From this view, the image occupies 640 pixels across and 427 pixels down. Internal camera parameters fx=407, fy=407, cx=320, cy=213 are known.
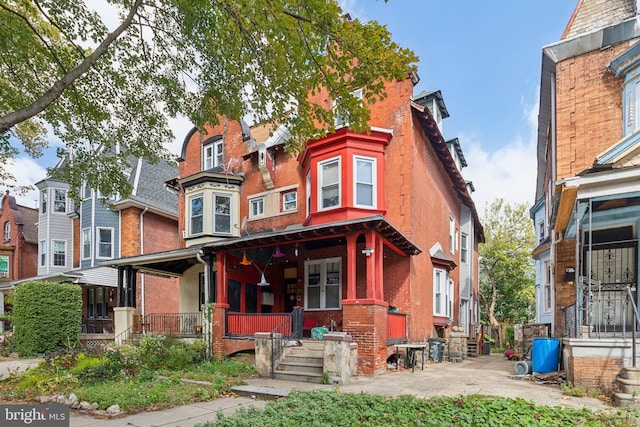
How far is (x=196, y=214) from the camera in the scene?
18188 millimetres

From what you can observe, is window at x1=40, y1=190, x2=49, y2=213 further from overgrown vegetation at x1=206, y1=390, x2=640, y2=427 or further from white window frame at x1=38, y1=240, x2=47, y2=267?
overgrown vegetation at x1=206, y1=390, x2=640, y2=427

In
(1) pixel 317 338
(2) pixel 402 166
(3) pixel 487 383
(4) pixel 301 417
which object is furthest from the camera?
(2) pixel 402 166

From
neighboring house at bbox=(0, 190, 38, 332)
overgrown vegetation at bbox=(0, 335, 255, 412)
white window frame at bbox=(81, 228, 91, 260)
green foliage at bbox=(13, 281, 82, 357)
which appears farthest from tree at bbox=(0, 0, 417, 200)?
neighboring house at bbox=(0, 190, 38, 332)

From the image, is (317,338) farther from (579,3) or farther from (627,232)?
(579,3)

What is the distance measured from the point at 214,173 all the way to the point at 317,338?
934 cm

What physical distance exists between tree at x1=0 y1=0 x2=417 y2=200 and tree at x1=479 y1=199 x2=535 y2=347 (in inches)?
1111

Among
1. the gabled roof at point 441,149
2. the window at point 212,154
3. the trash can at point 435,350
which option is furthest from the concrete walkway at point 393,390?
the window at point 212,154

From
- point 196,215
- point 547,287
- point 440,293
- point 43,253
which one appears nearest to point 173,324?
point 196,215

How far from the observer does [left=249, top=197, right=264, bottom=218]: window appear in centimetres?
1783

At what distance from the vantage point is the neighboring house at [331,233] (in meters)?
11.8

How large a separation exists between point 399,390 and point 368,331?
226 cm

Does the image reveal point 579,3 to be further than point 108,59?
Yes

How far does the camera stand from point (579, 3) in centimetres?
1295

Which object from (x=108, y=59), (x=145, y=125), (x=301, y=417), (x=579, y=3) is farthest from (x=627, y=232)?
(x=108, y=59)
